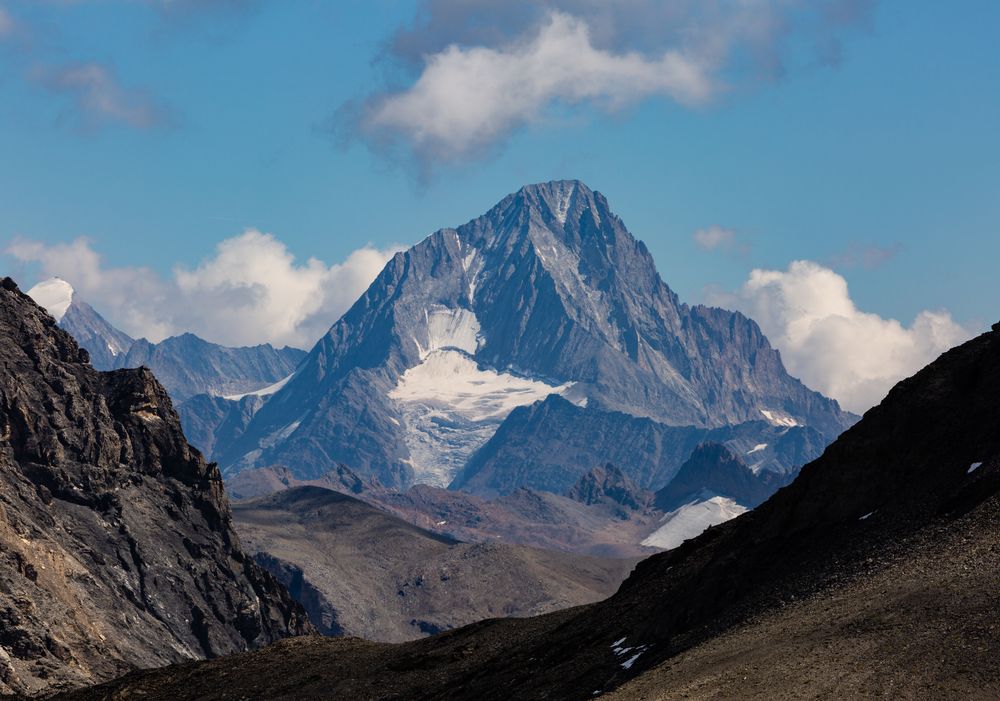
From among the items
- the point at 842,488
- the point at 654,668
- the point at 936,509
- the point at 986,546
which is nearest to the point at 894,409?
the point at 842,488

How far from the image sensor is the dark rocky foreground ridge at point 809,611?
62844 millimetres

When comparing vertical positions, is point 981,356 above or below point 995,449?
above

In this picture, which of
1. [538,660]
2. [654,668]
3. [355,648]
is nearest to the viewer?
[654,668]

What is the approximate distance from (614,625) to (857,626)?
28577 mm

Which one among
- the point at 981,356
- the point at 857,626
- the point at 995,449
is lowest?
the point at 857,626

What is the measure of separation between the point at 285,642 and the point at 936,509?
60.6 metres

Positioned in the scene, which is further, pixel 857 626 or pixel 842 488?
pixel 842 488

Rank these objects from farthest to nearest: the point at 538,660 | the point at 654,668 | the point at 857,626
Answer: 1. the point at 538,660
2. the point at 654,668
3. the point at 857,626

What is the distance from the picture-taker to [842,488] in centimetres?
8525

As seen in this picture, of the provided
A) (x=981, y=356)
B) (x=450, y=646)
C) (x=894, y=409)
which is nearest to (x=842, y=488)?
(x=894, y=409)

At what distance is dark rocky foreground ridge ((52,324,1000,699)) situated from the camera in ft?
206

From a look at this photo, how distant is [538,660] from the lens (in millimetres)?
92750

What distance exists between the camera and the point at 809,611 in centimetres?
7225

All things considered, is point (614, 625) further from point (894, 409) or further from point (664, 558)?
point (894, 409)
